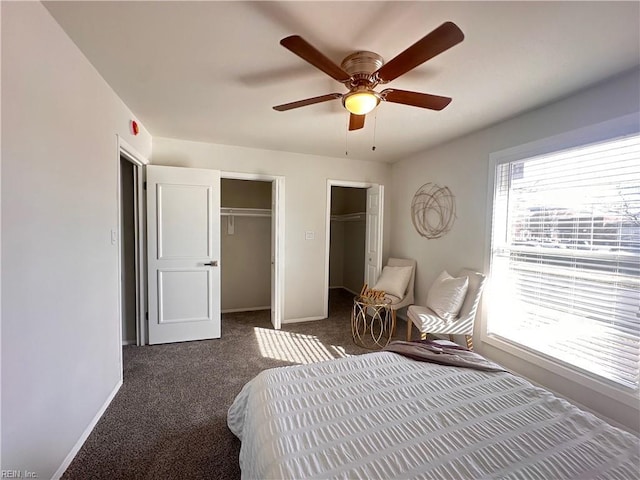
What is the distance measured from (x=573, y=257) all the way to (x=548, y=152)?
0.89 metres

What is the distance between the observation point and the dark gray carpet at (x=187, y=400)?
1521 millimetres

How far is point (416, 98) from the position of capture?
173 centimetres

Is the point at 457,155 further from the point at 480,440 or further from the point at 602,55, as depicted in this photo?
the point at 480,440

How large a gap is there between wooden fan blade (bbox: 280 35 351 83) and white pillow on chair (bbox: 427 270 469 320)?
2284mm

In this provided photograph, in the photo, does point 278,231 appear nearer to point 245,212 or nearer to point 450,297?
point 245,212

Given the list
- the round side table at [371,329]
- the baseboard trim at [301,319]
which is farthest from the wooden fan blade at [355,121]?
the baseboard trim at [301,319]

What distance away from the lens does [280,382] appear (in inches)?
57.6

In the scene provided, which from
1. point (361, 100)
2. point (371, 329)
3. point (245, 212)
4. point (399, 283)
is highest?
point (361, 100)

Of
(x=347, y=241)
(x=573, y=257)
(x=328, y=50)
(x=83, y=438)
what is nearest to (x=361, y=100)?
(x=328, y=50)

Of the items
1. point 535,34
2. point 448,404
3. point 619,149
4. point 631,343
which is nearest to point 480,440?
point 448,404

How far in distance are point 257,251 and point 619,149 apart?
4085 millimetres

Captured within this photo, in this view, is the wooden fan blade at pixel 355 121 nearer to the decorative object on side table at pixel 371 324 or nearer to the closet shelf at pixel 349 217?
the decorative object on side table at pixel 371 324

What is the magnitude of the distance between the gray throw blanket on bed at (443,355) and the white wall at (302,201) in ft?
6.80

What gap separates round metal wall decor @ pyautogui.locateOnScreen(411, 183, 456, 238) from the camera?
3191 millimetres
